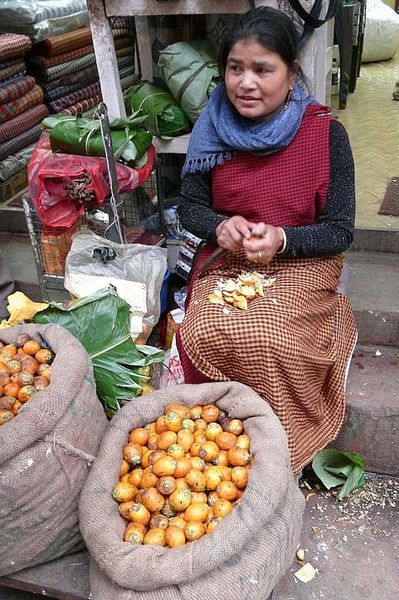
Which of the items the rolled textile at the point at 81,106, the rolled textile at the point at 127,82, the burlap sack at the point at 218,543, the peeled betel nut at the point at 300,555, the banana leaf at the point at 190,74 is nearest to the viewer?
the burlap sack at the point at 218,543

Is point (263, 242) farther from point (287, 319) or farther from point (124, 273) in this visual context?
point (124, 273)

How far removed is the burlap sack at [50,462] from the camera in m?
1.69

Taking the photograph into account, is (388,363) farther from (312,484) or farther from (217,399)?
(217,399)

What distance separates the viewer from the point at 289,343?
1990 mm

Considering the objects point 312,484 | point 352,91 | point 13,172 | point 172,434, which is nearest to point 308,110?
point 172,434

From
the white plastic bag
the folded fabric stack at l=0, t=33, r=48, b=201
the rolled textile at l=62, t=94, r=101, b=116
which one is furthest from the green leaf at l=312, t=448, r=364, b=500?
the white plastic bag

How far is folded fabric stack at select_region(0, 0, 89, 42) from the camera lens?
4.82 m

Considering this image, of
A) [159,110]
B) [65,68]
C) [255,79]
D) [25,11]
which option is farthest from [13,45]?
[255,79]

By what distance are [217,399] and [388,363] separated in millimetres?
1001

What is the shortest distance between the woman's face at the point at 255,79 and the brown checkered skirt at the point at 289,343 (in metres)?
0.59

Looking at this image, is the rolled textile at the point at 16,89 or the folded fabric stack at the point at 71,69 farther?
the folded fabric stack at the point at 71,69

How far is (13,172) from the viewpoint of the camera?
14.9 ft

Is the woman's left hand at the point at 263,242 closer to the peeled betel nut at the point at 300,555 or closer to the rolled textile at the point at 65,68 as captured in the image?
the peeled betel nut at the point at 300,555

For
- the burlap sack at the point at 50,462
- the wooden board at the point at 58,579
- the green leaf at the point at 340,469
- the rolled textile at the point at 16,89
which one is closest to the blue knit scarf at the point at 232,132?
the burlap sack at the point at 50,462
